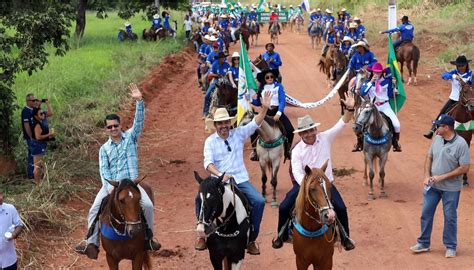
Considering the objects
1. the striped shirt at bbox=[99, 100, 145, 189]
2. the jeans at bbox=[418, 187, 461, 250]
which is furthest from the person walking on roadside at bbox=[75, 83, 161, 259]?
the jeans at bbox=[418, 187, 461, 250]

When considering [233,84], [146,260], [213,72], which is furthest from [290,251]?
[213,72]

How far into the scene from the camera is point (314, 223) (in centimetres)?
773

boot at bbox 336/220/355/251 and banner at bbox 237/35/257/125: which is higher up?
banner at bbox 237/35/257/125

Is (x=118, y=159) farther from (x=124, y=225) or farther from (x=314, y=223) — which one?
(x=314, y=223)

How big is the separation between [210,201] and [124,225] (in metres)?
1.21

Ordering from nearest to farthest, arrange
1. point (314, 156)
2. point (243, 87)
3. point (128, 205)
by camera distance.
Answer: point (128, 205), point (314, 156), point (243, 87)

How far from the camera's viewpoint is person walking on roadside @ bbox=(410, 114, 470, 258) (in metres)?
9.73

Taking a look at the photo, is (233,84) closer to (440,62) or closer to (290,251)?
(290,251)

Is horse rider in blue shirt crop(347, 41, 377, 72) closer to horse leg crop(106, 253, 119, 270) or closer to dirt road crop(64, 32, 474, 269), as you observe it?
dirt road crop(64, 32, 474, 269)

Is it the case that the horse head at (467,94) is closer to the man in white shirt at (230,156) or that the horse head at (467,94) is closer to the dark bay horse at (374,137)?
the dark bay horse at (374,137)

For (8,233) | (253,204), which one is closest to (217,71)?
(253,204)

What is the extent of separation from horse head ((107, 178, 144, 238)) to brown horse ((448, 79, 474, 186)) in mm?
8438

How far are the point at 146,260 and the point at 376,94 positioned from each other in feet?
22.5

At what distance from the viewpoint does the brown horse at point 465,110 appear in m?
13.7
